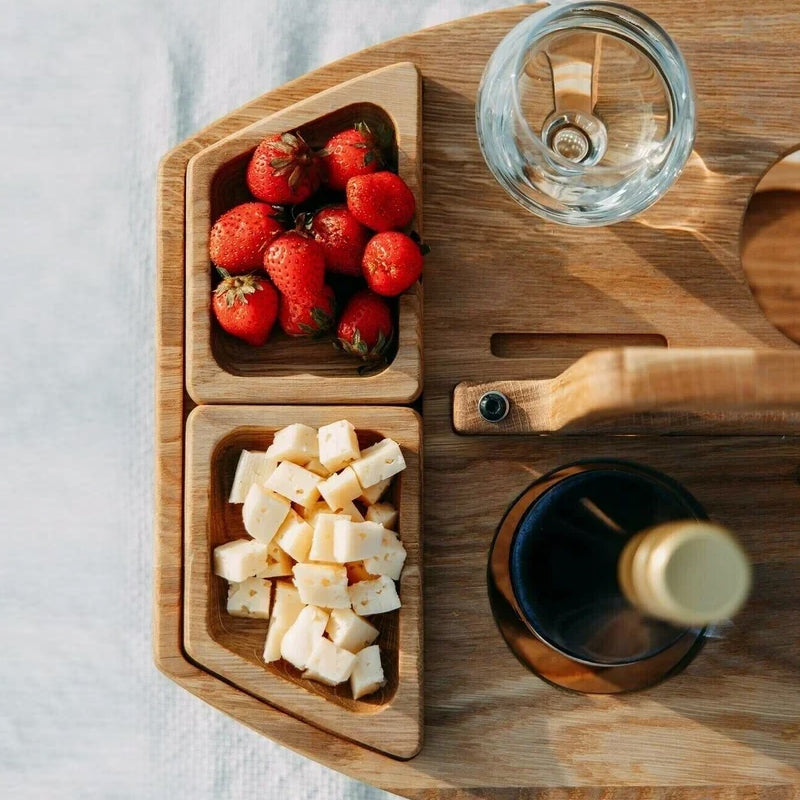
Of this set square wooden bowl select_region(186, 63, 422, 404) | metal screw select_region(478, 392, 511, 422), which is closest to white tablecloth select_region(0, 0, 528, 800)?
square wooden bowl select_region(186, 63, 422, 404)

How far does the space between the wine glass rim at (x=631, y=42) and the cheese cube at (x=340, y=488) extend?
28cm

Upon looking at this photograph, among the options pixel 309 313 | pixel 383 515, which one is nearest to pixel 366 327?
pixel 309 313

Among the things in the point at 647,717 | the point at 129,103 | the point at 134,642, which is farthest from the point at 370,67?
the point at 134,642

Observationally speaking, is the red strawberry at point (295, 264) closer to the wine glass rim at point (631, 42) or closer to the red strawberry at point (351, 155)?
the red strawberry at point (351, 155)

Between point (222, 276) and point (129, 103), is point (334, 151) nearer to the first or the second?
point (222, 276)

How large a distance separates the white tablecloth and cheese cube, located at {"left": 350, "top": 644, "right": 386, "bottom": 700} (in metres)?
0.40

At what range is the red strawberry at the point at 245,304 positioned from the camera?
0.72 metres

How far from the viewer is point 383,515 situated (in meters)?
0.73

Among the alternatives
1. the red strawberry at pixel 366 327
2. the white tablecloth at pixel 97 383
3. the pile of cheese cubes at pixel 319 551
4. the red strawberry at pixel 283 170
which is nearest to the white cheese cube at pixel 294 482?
the pile of cheese cubes at pixel 319 551

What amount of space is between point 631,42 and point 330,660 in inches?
21.0

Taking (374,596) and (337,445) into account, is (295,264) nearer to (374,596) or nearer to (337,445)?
(337,445)

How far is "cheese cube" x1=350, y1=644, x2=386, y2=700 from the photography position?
28.2 inches

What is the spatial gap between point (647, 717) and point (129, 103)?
855 mm

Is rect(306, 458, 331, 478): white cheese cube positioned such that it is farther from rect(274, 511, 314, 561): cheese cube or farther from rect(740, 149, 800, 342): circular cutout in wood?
rect(740, 149, 800, 342): circular cutout in wood
